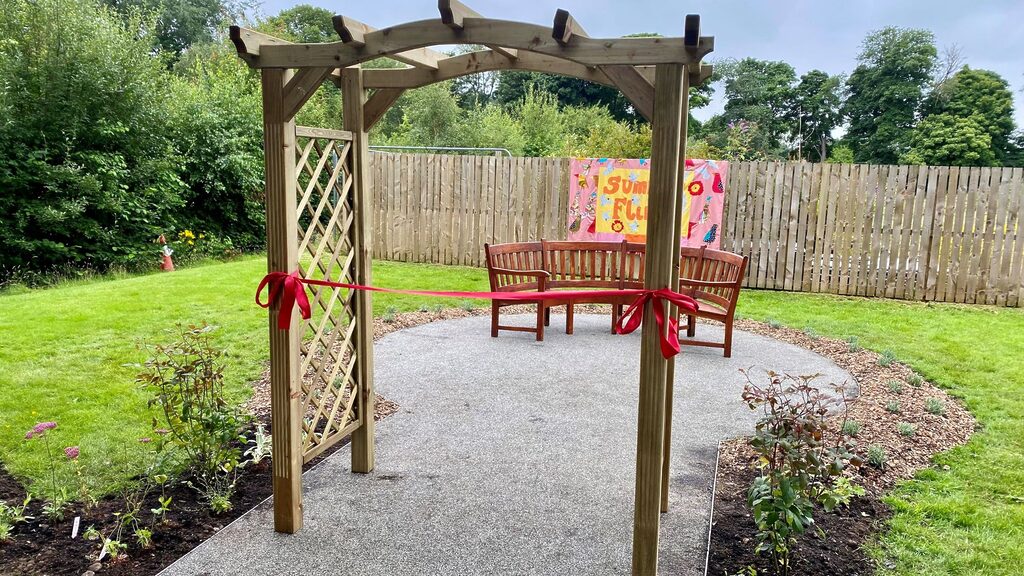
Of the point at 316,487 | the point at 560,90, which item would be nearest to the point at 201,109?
the point at 316,487

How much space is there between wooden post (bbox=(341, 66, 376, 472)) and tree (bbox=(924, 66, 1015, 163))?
32746mm

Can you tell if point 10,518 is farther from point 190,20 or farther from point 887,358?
point 190,20

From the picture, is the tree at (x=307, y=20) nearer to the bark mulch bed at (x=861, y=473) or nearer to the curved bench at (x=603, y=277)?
the curved bench at (x=603, y=277)

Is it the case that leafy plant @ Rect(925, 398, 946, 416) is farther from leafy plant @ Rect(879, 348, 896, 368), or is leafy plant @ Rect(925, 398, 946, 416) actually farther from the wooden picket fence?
the wooden picket fence

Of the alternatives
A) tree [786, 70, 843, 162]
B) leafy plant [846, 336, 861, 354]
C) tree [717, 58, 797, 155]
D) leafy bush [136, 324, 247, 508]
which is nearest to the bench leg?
leafy plant [846, 336, 861, 354]

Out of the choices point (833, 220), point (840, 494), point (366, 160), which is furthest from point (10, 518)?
point (833, 220)

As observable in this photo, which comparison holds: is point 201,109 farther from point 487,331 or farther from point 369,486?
point 369,486

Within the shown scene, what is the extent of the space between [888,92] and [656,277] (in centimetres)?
3608

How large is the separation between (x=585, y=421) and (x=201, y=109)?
38.2 ft

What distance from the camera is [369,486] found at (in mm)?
3744

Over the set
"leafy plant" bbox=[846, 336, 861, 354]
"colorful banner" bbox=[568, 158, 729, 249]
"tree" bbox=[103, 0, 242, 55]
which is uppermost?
"tree" bbox=[103, 0, 242, 55]

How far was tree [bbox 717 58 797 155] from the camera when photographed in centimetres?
3484

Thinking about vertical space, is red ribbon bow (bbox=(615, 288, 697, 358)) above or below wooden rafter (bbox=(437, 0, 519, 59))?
below

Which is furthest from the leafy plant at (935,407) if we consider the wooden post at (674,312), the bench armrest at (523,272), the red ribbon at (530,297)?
the bench armrest at (523,272)
